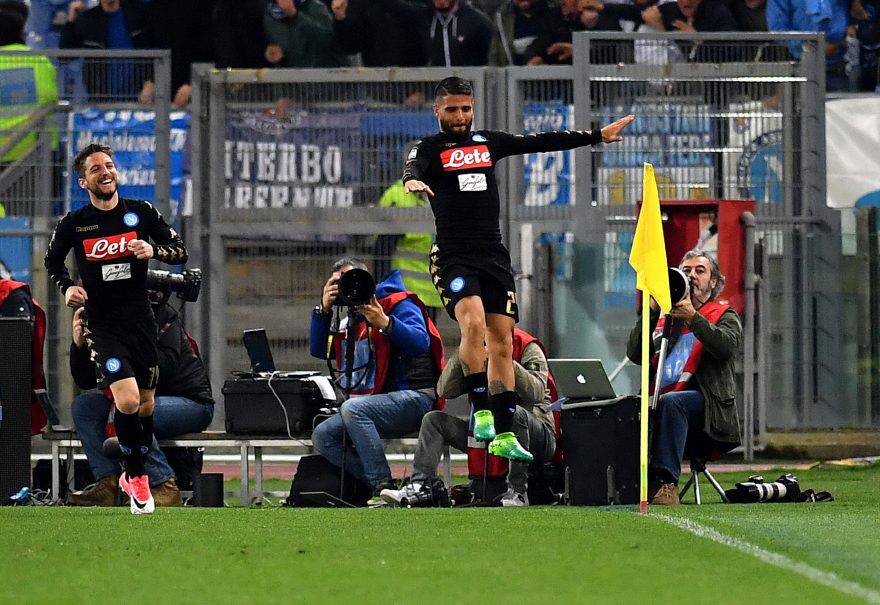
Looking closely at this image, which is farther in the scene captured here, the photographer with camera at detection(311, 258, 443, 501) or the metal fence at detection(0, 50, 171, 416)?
the metal fence at detection(0, 50, 171, 416)

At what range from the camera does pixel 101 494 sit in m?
11.2

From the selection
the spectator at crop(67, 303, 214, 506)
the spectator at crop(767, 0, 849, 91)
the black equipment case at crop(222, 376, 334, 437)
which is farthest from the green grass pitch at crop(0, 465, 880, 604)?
the spectator at crop(767, 0, 849, 91)

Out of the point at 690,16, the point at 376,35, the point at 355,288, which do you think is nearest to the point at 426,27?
the point at 376,35

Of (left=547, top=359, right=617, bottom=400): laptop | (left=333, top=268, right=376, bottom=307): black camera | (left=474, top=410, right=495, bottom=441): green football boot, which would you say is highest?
(left=333, top=268, right=376, bottom=307): black camera

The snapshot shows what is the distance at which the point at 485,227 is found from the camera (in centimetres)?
984

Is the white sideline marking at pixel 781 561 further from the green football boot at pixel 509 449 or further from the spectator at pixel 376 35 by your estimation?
the spectator at pixel 376 35

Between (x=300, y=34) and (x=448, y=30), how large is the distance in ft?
5.07

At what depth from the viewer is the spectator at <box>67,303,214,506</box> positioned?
36.7ft

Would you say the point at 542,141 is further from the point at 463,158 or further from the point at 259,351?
the point at 259,351

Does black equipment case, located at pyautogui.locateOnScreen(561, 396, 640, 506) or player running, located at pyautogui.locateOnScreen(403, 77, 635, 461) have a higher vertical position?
player running, located at pyautogui.locateOnScreen(403, 77, 635, 461)

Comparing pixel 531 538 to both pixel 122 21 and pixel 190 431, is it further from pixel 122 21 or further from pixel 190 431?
pixel 122 21

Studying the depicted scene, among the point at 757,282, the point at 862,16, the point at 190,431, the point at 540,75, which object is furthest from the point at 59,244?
the point at 862,16

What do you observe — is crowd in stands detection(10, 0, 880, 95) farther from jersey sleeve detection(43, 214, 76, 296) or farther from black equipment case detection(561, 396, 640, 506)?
black equipment case detection(561, 396, 640, 506)

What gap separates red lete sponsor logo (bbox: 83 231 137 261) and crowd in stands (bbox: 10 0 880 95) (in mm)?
6255
